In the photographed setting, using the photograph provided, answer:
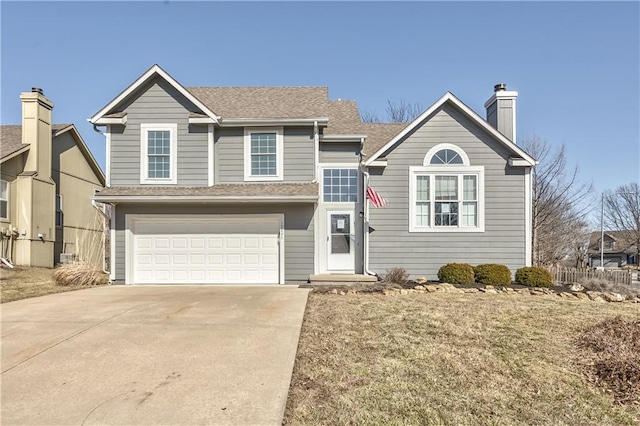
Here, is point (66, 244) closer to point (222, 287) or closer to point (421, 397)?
point (222, 287)

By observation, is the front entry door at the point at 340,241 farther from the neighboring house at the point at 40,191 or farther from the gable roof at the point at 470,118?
the neighboring house at the point at 40,191

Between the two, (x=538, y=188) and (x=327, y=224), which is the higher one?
(x=538, y=188)

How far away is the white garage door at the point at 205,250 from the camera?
1278 centimetres

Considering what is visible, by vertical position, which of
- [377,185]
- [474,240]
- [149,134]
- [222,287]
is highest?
[149,134]

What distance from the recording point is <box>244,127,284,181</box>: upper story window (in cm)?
1303

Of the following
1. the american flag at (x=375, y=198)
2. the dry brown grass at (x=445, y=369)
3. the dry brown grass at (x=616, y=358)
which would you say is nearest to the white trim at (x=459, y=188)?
the american flag at (x=375, y=198)

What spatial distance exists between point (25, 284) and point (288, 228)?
7.85 m

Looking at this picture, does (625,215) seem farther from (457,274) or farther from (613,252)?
(457,274)

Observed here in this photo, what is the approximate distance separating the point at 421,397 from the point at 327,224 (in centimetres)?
908

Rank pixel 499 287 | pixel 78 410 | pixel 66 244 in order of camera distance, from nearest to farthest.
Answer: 1. pixel 78 410
2. pixel 499 287
3. pixel 66 244

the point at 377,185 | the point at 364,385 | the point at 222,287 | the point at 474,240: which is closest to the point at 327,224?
the point at 377,185

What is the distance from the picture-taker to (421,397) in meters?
4.40

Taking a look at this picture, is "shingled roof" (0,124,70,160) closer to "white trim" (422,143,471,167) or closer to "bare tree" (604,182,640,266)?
"white trim" (422,143,471,167)

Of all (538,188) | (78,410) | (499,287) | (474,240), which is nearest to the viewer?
(78,410)
